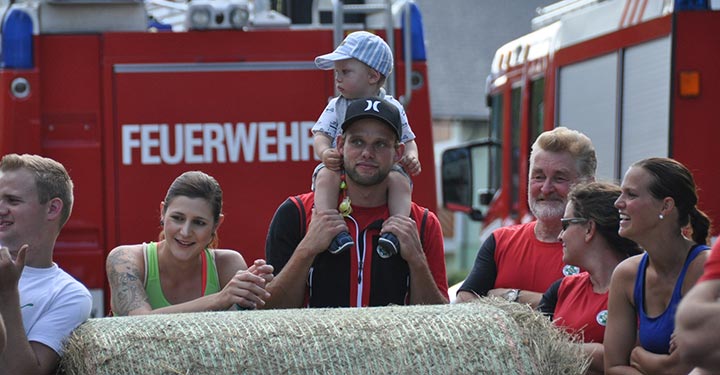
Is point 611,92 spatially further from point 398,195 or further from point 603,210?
point 398,195

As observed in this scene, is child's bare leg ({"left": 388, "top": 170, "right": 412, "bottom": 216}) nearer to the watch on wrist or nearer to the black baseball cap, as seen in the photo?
the black baseball cap

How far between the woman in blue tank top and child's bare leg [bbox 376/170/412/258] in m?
0.89

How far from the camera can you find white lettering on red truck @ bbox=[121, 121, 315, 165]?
749 cm

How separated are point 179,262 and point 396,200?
3.13ft

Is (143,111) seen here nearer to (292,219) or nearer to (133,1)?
(133,1)

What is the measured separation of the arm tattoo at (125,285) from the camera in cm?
502

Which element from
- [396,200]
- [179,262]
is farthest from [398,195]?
[179,262]

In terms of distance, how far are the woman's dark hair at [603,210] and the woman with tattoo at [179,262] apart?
1400 mm

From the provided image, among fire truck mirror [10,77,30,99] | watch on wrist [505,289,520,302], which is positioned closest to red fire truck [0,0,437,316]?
fire truck mirror [10,77,30,99]

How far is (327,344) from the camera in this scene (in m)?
4.08

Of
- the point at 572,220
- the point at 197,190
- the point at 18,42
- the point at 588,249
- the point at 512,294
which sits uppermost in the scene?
the point at 18,42

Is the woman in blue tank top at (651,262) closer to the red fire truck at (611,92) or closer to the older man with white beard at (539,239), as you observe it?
the older man with white beard at (539,239)

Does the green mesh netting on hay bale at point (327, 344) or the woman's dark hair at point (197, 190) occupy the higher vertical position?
the woman's dark hair at point (197, 190)

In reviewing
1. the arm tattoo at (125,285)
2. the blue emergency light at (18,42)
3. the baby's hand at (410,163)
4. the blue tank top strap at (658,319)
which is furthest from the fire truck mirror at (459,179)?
the blue tank top strap at (658,319)
